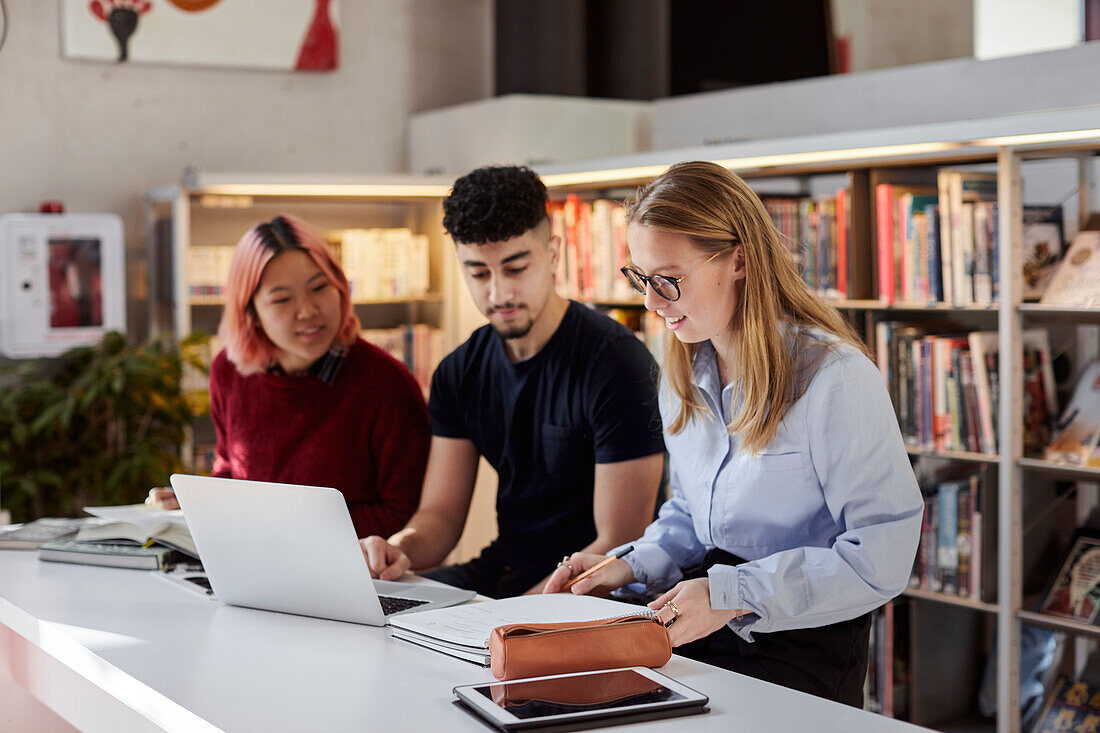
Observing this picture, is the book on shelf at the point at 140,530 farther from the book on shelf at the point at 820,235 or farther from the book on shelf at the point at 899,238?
the book on shelf at the point at 899,238

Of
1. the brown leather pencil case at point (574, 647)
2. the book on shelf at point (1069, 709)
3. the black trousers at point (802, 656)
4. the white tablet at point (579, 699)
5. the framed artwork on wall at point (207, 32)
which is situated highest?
the framed artwork on wall at point (207, 32)

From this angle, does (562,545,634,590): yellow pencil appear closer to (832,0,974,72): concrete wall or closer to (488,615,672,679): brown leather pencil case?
(488,615,672,679): brown leather pencil case

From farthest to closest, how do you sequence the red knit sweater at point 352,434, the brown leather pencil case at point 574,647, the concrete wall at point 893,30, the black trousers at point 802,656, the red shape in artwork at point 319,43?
the concrete wall at point 893,30 < the red shape in artwork at point 319,43 < the red knit sweater at point 352,434 < the black trousers at point 802,656 < the brown leather pencil case at point 574,647

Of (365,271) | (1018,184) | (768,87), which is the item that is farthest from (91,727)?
(768,87)

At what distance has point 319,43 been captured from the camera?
183 inches

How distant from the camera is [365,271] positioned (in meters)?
4.30

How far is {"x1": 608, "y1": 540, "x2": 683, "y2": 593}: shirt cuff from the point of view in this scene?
1949 millimetres

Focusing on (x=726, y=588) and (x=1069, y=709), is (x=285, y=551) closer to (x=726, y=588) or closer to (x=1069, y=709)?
(x=726, y=588)

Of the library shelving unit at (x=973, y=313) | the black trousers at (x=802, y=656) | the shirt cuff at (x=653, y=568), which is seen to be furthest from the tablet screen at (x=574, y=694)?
the library shelving unit at (x=973, y=313)

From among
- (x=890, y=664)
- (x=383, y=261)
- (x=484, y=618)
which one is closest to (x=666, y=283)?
(x=484, y=618)

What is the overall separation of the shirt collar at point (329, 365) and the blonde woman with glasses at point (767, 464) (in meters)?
1.02

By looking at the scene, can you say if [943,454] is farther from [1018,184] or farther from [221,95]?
[221,95]

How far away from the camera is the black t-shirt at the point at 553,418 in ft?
7.68

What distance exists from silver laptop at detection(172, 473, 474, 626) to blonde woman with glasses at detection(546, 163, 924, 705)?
1.05 feet
